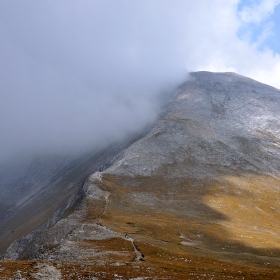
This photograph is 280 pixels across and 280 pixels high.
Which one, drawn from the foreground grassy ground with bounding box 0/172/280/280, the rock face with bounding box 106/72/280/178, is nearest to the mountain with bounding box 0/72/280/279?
the foreground grassy ground with bounding box 0/172/280/280

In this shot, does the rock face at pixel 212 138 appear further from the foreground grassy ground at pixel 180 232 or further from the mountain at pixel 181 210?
the foreground grassy ground at pixel 180 232

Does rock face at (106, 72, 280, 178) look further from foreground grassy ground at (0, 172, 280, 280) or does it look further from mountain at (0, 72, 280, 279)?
foreground grassy ground at (0, 172, 280, 280)

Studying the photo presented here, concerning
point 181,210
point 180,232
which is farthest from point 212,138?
point 180,232

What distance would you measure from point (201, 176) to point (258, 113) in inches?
3193

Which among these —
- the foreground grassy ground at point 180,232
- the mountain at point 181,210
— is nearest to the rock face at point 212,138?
the mountain at point 181,210

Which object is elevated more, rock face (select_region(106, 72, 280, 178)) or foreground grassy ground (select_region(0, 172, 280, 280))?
rock face (select_region(106, 72, 280, 178))

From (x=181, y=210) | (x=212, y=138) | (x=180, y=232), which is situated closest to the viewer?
(x=180, y=232)

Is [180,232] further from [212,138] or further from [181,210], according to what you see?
[212,138]

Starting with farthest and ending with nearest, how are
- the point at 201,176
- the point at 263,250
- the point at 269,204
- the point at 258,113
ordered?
the point at 258,113
the point at 201,176
the point at 269,204
the point at 263,250

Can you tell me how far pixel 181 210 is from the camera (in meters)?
83.3

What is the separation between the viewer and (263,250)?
179ft

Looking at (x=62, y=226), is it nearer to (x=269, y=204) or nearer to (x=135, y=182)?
(x=135, y=182)

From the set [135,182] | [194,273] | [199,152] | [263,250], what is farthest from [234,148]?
[194,273]

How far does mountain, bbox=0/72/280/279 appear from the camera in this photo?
39500 mm
